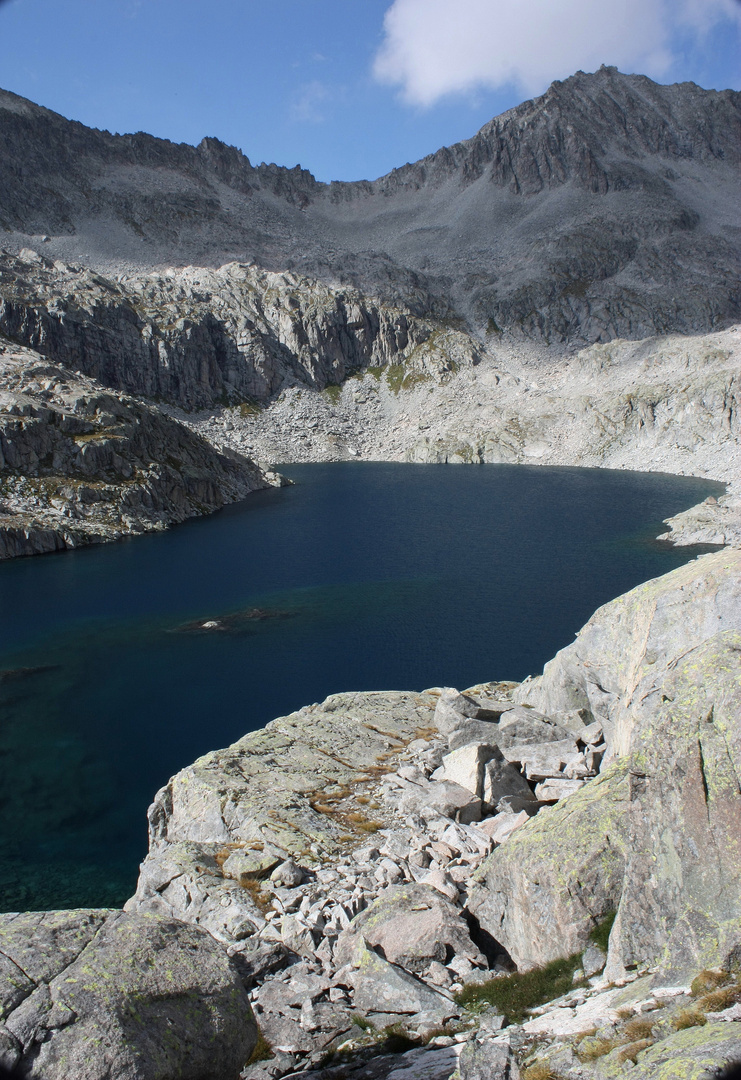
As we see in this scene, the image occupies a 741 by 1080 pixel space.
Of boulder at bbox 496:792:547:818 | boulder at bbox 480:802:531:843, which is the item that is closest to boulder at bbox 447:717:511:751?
boulder at bbox 496:792:547:818

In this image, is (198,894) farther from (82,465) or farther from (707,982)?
(82,465)

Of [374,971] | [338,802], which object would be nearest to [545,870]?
[374,971]

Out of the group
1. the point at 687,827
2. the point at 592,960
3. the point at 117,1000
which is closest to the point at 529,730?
the point at 592,960

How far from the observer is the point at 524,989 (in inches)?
494

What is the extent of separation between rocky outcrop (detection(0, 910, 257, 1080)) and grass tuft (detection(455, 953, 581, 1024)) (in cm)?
485

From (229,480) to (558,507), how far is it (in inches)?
2641

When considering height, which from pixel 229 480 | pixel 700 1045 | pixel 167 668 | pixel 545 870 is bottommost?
pixel 167 668

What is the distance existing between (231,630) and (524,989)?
50408mm

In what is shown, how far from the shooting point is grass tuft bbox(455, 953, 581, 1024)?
12.1 meters

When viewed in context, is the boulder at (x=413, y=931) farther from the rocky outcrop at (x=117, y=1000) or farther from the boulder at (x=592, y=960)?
the rocky outcrop at (x=117, y=1000)

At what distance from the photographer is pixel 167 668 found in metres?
53.1

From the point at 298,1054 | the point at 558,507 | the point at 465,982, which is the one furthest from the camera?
the point at 558,507

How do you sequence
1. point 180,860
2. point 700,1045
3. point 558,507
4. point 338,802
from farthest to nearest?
point 558,507 → point 338,802 → point 180,860 → point 700,1045

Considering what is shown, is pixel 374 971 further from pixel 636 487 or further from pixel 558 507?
pixel 636 487
